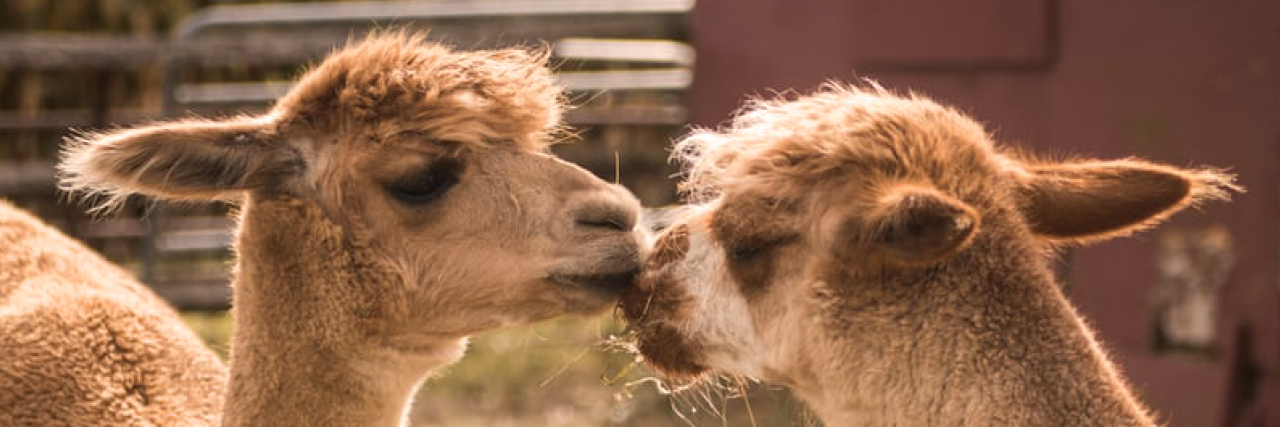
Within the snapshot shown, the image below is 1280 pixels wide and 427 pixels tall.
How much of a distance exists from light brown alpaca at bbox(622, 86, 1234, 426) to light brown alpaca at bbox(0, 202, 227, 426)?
4.29ft

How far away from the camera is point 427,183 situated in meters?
3.90

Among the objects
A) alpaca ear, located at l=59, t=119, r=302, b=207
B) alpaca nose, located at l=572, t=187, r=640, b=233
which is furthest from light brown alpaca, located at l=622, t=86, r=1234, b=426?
alpaca ear, located at l=59, t=119, r=302, b=207

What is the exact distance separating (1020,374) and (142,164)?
1.84 meters

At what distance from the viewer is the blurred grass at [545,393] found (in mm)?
8000

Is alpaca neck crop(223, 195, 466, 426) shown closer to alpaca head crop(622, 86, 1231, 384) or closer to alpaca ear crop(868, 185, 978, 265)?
alpaca head crop(622, 86, 1231, 384)

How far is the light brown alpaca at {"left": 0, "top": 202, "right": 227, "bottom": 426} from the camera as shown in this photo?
4.21 meters

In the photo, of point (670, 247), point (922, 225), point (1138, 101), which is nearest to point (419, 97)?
point (670, 247)

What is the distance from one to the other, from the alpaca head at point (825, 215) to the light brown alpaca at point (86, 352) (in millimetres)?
1247

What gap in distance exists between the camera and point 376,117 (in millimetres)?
3883

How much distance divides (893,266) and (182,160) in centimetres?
153

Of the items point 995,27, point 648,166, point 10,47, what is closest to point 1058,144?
point 995,27

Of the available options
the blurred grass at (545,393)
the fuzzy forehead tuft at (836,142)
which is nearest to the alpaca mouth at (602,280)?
the fuzzy forehead tuft at (836,142)

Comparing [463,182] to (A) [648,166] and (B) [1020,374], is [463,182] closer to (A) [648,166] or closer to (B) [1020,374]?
(B) [1020,374]

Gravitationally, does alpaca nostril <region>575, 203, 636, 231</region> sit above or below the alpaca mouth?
above
